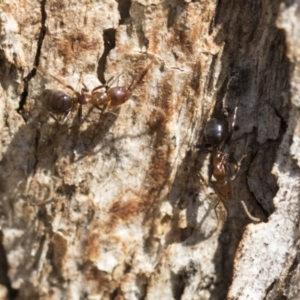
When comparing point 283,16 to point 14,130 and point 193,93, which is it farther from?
point 14,130

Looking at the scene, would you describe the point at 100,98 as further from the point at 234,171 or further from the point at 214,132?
the point at 234,171

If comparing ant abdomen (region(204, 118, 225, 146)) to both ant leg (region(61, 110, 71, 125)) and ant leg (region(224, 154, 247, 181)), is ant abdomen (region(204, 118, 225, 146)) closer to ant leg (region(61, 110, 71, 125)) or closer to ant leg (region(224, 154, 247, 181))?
ant leg (region(224, 154, 247, 181))

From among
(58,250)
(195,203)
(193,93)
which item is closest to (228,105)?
(193,93)

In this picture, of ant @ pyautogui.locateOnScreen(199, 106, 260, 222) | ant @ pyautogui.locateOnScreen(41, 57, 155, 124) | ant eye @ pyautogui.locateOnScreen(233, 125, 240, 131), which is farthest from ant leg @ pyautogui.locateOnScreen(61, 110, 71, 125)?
ant eye @ pyautogui.locateOnScreen(233, 125, 240, 131)

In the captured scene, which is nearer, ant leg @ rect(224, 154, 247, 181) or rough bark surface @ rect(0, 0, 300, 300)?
rough bark surface @ rect(0, 0, 300, 300)

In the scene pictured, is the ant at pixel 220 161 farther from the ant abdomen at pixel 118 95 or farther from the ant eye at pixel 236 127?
the ant abdomen at pixel 118 95

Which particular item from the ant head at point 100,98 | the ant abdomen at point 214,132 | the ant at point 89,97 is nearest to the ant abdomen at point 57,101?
the ant at point 89,97
